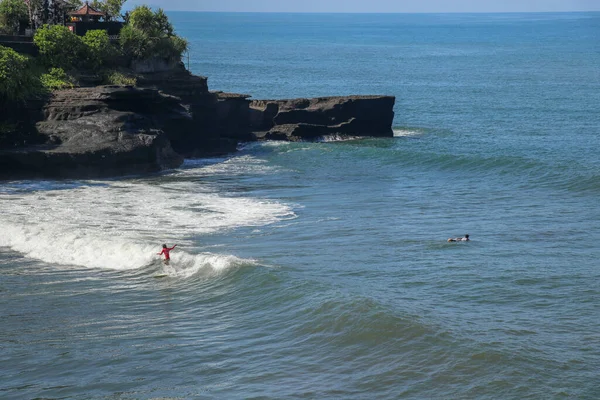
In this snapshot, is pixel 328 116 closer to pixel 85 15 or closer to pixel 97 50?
pixel 97 50

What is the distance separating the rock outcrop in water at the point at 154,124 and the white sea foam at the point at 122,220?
2629 millimetres

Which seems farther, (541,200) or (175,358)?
(541,200)

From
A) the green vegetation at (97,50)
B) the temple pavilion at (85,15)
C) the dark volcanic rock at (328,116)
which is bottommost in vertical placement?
the dark volcanic rock at (328,116)

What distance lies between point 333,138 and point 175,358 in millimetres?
40227

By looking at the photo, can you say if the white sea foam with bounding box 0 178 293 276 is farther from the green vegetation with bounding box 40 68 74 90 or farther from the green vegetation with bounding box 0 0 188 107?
the green vegetation with bounding box 40 68 74 90

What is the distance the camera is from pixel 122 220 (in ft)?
116

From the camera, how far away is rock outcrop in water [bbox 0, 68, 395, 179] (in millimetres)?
44656

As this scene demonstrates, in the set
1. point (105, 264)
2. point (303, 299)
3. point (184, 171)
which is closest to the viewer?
point (303, 299)

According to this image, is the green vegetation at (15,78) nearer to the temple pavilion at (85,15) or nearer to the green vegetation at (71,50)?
the green vegetation at (71,50)

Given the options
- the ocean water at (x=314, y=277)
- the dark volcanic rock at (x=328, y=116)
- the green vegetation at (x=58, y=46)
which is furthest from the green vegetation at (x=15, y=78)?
the dark volcanic rock at (x=328, y=116)

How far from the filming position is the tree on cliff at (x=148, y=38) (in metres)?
55.1

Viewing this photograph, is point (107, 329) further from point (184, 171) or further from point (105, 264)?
point (184, 171)

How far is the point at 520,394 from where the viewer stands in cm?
1881

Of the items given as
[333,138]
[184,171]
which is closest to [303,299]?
[184,171]
